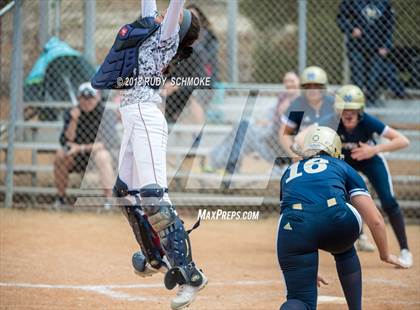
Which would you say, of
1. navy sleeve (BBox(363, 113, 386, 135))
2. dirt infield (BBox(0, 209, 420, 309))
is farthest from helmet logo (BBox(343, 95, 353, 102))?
dirt infield (BBox(0, 209, 420, 309))

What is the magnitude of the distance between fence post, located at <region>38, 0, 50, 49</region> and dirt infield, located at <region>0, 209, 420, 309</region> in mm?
2909

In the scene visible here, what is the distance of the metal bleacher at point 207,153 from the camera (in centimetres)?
1125

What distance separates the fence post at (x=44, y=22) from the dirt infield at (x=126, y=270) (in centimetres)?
291

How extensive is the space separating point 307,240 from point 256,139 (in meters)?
7.05

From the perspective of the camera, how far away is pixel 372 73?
11.5m

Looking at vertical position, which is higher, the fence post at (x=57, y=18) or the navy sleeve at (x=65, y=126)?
the fence post at (x=57, y=18)

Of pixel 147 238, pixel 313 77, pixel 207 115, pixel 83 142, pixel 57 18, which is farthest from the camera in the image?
pixel 57 18

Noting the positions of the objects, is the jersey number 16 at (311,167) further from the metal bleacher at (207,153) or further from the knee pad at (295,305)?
the metal bleacher at (207,153)

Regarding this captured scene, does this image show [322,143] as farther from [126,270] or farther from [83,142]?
[83,142]

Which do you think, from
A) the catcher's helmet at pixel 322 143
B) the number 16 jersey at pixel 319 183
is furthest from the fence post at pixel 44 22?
the number 16 jersey at pixel 319 183

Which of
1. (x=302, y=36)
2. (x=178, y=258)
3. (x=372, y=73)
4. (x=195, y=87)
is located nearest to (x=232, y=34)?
(x=195, y=87)

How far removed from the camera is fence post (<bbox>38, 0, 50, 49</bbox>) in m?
12.0

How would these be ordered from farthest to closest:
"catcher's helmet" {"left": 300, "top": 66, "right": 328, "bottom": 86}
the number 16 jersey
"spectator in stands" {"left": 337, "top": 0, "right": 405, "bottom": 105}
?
"spectator in stands" {"left": 337, "top": 0, "right": 405, "bottom": 105} → "catcher's helmet" {"left": 300, "top": 66, "right": 328, "bottom": 86} → the number 16 jersey

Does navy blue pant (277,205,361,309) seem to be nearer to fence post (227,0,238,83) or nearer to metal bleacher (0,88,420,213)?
metal bleacher (0,88,420,213)
